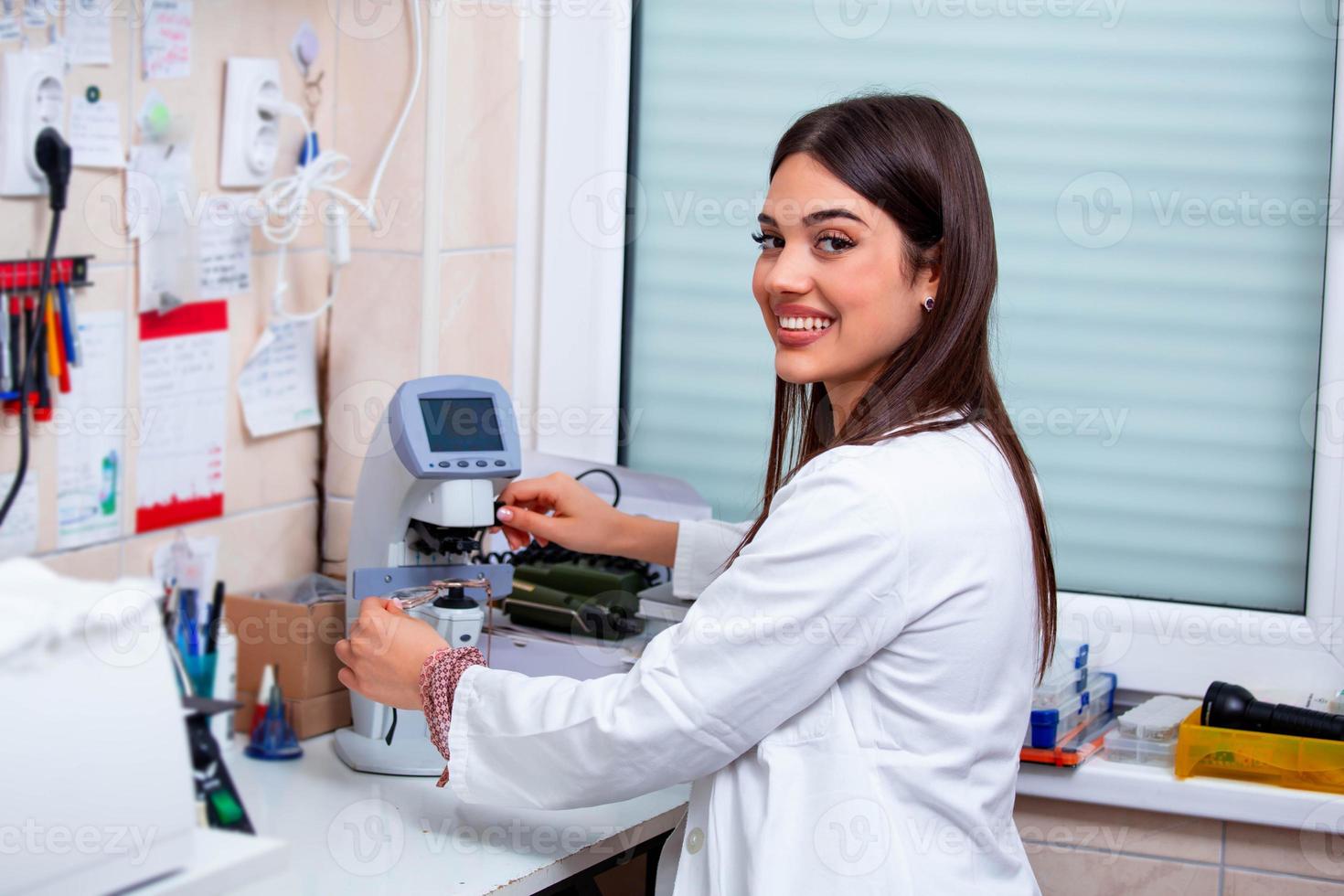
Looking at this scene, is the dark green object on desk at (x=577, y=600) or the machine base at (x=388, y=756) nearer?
the machine base at (x=388, y=756)

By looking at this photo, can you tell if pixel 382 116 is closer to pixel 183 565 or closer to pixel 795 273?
pixel 795 273

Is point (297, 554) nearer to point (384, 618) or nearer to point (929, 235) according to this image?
point (384, 618)

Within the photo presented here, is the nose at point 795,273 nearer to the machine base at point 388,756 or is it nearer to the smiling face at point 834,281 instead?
the smiling face at point 834,281

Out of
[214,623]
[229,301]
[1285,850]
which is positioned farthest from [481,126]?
[1285,850]

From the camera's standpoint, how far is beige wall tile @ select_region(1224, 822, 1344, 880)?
5.10 ft

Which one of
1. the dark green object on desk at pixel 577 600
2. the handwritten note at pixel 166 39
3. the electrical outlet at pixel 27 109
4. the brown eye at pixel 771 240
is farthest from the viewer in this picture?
the dark green object on desk at pixel 577 600

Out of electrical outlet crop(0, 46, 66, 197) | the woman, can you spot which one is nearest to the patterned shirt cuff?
the woman

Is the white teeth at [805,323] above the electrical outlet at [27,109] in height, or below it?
below

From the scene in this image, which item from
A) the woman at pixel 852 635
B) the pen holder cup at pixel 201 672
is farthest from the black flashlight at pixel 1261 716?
the pen holder cup at pixel 201 672

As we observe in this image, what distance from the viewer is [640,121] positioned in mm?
2031

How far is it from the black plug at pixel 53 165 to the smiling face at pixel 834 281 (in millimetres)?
641

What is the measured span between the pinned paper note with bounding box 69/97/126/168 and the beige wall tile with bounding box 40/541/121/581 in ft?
1.67

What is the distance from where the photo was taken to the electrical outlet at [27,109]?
1106mm

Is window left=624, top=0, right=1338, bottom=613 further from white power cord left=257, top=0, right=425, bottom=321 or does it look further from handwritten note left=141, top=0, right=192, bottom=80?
handwritten note left=141, top=0, right=192, bottom=80
